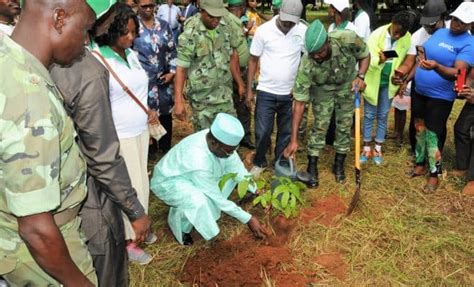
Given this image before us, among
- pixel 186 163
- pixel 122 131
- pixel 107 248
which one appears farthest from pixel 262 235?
pixel 107 248

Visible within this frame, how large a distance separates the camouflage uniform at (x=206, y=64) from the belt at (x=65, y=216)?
2548mm

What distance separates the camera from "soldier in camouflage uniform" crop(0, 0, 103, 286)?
3.49 feet

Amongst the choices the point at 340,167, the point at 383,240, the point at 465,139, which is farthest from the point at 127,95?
the point at 465,139

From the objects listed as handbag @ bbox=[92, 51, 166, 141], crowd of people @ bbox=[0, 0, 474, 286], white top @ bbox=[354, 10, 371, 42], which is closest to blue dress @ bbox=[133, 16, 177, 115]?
crowd of people @ bbox=[0, 0, 474, 286]

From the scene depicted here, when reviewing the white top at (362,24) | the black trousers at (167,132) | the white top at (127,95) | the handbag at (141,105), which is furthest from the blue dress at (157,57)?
the white top at (362,24)

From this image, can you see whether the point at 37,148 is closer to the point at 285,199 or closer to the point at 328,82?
the point at 285,199

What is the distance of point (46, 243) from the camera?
1.16 m

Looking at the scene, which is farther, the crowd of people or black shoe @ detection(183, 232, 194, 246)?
black shoe @ detection(183, 232, 194, 246)

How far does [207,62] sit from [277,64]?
2.54 feet

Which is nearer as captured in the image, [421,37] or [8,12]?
[8,12]

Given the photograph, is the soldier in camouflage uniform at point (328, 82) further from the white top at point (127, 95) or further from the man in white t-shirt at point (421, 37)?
the white top at point (127, 95)

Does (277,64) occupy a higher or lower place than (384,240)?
higher

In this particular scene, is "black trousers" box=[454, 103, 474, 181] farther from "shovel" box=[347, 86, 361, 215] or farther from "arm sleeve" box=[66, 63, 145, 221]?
"arm sleeve" box=[66, 63, 145, 221]

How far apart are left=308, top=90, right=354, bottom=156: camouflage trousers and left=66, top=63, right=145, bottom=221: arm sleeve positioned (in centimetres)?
277
